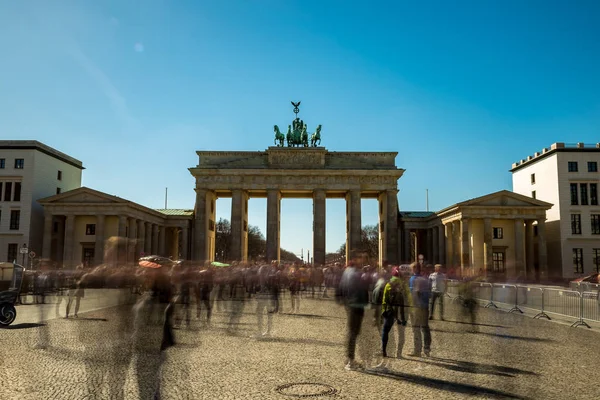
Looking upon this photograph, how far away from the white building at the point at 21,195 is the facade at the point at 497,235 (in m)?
46.3

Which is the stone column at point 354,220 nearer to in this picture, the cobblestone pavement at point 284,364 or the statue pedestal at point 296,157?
the statue pedestal at point 296,157

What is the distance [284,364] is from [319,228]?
52.5 m

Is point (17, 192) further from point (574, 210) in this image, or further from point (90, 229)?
point (574, 210)

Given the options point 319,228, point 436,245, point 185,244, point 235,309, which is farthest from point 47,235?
point 436,245

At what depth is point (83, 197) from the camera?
182 feet

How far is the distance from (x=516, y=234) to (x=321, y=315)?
42381 mm

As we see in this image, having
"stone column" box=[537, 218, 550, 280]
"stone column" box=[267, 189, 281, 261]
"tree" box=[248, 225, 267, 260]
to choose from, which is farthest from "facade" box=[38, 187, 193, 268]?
"tree" box=[248, 225, 267, 260]

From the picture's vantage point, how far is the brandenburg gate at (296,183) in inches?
2499

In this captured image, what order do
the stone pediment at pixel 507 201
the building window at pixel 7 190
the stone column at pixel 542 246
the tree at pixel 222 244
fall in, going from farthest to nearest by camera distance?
the tree at pixel 222 244 → the building window at pixel 7 190 → the stone column at pixel 542 246 → the stone pediment at pixel 507 201

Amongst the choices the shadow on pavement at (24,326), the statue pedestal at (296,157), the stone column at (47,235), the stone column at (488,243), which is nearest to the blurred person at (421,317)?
the shadow on pavement at (24,326)

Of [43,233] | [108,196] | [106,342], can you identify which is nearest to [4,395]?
[106,342]

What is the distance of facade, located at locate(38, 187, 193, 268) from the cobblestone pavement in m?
39.1

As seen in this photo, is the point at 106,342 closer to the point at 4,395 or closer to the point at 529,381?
the point at 4,395

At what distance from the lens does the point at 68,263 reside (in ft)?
180
